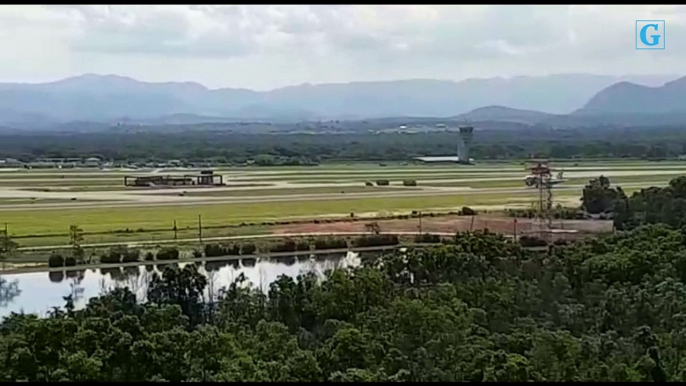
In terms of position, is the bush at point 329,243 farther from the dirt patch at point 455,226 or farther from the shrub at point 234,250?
the shrub at point 234,250

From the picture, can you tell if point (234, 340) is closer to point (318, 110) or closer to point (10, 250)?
point (10, 250)

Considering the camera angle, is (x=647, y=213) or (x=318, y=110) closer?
(x=647, y=213)

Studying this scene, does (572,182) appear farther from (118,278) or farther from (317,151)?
(317,151)

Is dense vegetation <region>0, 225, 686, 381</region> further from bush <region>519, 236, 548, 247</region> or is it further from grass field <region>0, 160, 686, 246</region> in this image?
grass field <region>0, 160, 686, 246</region>

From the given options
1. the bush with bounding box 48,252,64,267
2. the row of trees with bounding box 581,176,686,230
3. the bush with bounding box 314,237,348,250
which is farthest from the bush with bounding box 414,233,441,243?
the bush with bounding box 48,252,64,267

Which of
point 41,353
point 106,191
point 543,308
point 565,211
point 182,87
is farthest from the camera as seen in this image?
point 182,87

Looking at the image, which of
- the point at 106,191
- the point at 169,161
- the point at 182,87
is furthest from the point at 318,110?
the point at 106,191

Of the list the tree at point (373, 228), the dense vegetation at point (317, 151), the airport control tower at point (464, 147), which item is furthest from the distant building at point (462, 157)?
the tree at point (373, 228)
